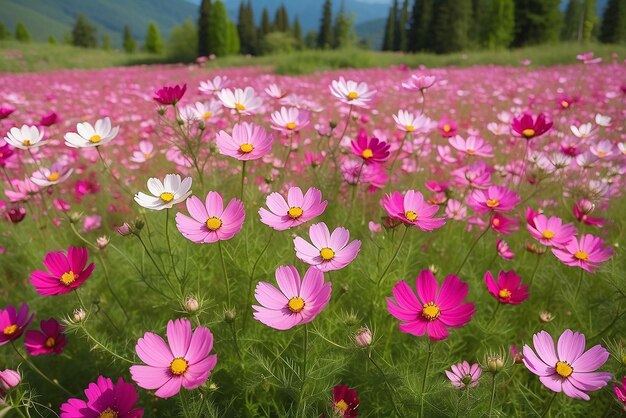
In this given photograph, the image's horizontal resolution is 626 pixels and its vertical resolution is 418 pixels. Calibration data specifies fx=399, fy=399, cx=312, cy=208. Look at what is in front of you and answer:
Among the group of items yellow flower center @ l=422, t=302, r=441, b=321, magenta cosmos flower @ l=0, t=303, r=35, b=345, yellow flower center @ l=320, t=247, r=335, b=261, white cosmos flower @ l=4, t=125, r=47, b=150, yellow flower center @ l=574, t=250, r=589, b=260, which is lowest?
magenta cosmos flower @ l=0, t=303, r=35, b=345

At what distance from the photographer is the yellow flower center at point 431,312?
32.8 inches

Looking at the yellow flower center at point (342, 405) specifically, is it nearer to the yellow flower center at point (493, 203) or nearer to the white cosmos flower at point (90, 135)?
the yellow flower center at point (493, 203)

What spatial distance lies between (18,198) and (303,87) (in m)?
4.68

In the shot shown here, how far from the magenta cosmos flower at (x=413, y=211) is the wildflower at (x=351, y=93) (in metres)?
0.54

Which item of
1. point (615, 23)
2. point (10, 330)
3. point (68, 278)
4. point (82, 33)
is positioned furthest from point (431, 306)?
point (82, 33)

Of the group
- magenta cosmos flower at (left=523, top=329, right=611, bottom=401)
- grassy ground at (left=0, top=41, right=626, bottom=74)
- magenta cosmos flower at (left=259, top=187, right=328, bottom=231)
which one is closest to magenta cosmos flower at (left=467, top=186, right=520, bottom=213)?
magenta cosmos flower at (left=523, top=329, right=611, bottom=401)

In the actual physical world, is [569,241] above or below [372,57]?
below

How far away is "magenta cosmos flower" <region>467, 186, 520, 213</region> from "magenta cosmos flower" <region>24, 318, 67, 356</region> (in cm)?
126

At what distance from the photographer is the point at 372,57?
447 inches

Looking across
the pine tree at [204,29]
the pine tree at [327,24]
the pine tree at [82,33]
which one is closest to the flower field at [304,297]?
the pine tree at [204,29]

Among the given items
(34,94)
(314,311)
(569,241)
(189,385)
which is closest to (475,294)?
(569,241)

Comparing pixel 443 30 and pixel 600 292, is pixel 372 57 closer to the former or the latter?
pixel 600 292

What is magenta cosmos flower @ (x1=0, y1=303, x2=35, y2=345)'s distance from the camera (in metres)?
0.97

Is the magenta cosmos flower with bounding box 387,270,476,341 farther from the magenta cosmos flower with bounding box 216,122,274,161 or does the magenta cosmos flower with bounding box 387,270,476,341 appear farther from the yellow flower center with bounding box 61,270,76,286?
the yellow flower center with bounding box 61,270,76,286
